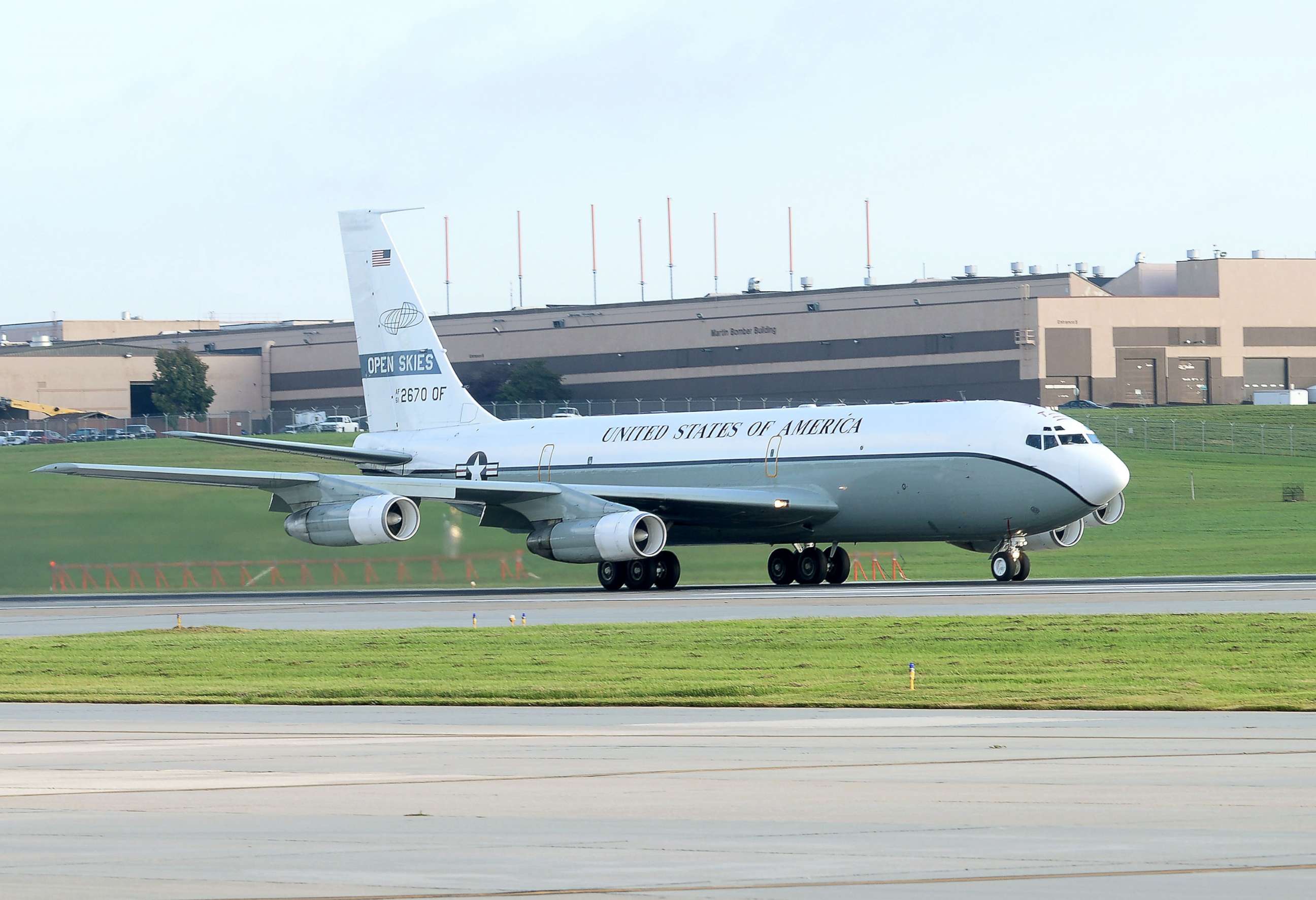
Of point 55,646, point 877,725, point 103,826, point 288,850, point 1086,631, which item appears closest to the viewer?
point 288,850

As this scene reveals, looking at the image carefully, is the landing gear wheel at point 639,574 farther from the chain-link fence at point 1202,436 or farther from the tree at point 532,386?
the tree at point 532,386

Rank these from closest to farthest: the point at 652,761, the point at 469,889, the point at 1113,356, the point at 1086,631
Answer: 1. the point at 469,889
2. the point at 652,761
3. the point at 1086,631
4. the point at 1113,356

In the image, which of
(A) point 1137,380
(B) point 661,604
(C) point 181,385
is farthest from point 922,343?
(B) point 661,604

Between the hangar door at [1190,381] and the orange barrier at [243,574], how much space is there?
70.0m

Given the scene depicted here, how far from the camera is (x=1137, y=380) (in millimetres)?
107562

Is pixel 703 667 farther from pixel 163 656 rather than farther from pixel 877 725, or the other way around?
pixel 163 656

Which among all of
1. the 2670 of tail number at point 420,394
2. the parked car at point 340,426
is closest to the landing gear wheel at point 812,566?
the 2670 of tail number at point 420,394

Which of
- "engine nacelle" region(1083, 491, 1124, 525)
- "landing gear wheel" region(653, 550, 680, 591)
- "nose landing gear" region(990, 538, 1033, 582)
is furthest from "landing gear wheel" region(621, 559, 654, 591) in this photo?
"engine nacelle" region(1083, 491, 1124, 525)

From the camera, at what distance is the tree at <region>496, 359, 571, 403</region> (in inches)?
4385

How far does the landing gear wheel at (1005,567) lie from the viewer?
135 feet

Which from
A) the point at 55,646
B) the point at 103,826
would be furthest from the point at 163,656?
the point at 103,826

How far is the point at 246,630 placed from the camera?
3042 centimetres

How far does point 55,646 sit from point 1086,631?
50.5 feet

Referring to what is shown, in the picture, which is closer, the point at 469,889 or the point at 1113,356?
the point at 469,889
